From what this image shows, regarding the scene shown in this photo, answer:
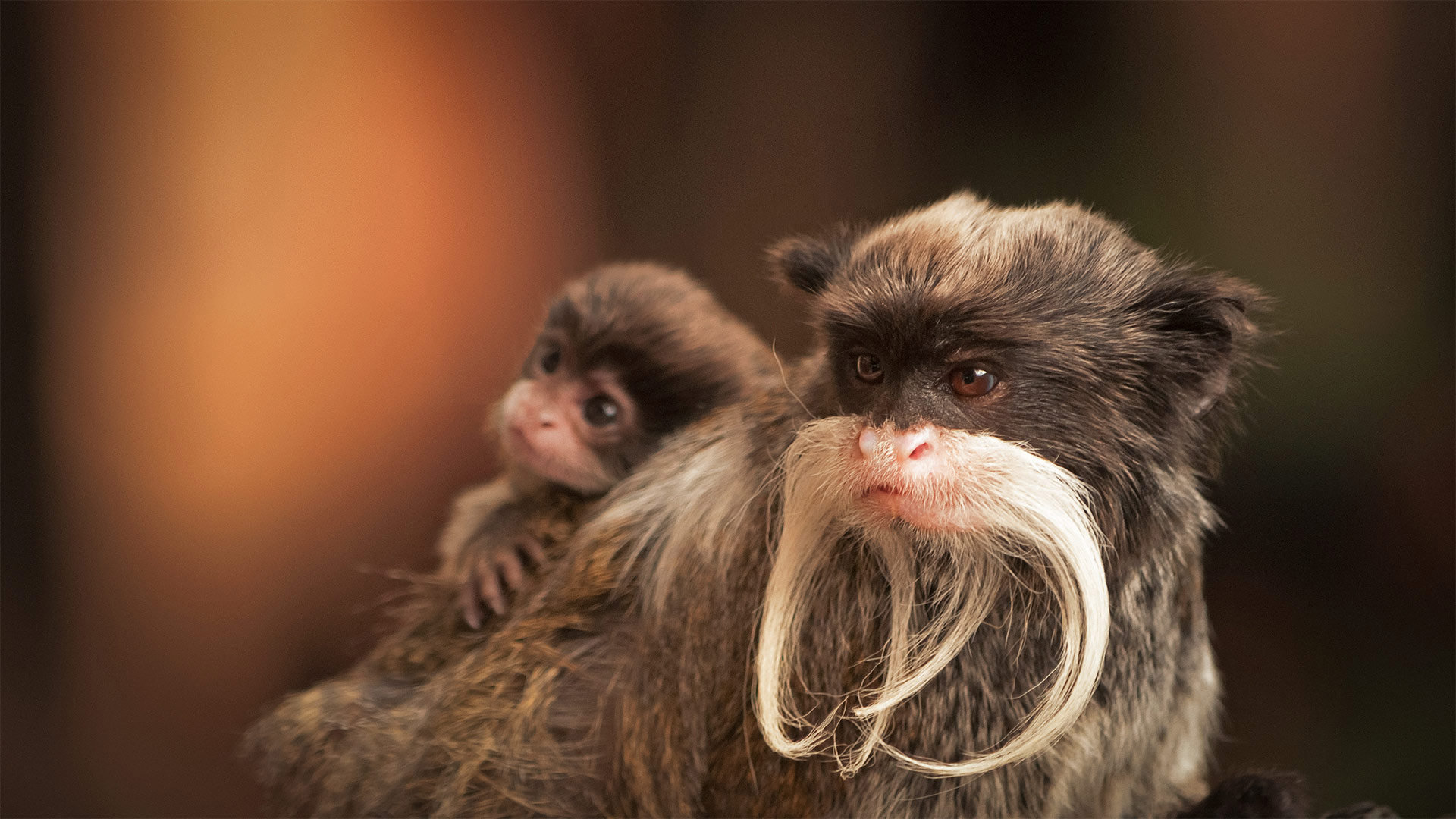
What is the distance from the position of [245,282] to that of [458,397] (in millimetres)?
400

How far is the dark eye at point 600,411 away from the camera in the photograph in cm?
145

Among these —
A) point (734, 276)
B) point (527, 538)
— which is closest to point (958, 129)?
point (734, 276)

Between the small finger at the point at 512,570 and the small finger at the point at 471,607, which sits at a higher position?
the small finger at the point at 512,570

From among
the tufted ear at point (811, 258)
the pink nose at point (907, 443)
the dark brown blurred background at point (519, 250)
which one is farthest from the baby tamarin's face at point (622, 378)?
the pink nose at point (907, 443)

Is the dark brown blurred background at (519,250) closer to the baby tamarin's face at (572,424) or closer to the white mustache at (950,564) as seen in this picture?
the baby tamarin's face at (572,424)

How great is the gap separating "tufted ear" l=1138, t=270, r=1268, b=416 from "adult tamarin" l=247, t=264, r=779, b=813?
0.54 meters

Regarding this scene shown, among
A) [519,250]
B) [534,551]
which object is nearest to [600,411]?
[534,551]

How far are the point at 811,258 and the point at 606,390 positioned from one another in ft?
1.54

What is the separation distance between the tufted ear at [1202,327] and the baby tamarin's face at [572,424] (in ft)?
2.30

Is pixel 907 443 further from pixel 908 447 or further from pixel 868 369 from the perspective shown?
pixel 868 369

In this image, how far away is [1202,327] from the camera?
3.18ft

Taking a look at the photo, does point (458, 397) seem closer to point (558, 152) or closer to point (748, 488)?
point (558, 152)

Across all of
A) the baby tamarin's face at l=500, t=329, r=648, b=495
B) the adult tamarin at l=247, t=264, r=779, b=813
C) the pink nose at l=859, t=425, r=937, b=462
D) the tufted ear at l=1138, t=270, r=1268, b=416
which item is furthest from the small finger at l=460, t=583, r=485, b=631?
the tufted ear at l=1138, t=270, r=1268, b=416

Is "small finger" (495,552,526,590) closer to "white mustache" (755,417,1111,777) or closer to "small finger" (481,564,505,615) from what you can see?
"small finger" (481,564,505,615)
